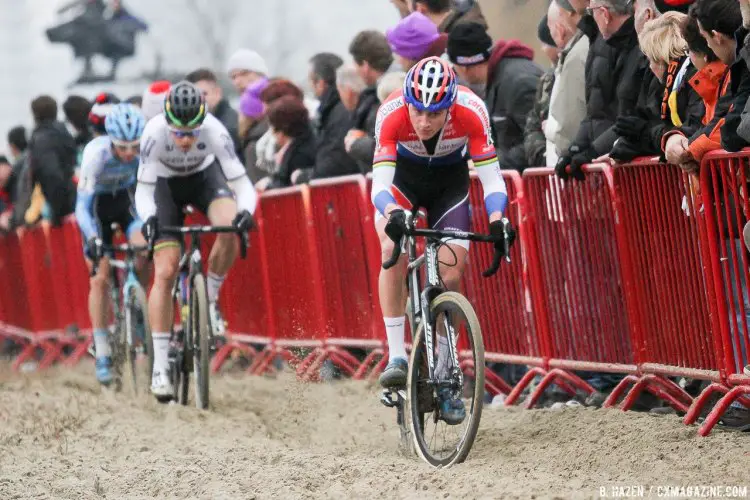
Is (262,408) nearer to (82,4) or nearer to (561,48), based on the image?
(561,48)

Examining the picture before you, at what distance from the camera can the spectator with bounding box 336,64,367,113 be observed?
11.7 meters

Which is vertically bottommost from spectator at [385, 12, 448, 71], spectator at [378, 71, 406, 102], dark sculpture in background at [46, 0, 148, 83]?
spectator at [378, 71, 406, 102]

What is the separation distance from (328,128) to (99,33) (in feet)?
58.5

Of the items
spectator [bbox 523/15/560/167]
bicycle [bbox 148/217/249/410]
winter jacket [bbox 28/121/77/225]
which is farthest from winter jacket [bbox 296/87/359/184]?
winter jacket [bbox 28/121/77/225]

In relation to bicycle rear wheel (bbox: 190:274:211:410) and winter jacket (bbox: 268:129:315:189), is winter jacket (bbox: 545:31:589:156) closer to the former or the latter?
bicycle rear wheel (bbox: 190:274:211:410)

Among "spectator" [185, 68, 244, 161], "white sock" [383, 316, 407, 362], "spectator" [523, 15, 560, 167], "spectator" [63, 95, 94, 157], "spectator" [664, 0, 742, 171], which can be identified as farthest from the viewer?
"spectator" [63, 95, 94, 157]

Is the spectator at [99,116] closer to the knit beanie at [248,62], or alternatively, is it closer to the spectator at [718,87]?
the knit beanie at [248,62]

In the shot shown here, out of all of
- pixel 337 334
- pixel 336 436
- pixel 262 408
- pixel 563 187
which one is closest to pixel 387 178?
pixel 563 187

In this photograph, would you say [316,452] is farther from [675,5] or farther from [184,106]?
[675,5]

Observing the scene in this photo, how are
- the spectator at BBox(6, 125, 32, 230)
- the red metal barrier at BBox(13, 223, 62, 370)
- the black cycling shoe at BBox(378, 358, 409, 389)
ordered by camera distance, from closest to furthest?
the black cycling shoe at BBox(378, 358, 409, 389)
the red metal barrier at BBox(13, 223, 62, 370)
the spectator at BBox(6, 125, 32, 230)

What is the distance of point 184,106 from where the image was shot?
10133 mm

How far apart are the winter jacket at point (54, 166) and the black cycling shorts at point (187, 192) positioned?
4.85 metres

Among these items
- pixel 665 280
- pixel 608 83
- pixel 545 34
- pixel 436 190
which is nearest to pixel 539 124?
pixel 545 34

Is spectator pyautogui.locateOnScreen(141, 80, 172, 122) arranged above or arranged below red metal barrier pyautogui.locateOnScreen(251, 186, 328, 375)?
above
